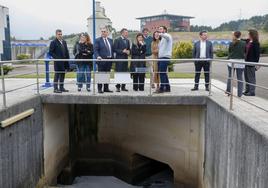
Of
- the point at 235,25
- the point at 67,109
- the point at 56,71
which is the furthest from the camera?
the point at 235,25

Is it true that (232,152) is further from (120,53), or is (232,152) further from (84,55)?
(84,55)

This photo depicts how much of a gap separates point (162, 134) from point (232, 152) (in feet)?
13.6

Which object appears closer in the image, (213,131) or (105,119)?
(213,131)

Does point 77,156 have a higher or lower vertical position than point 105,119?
lower

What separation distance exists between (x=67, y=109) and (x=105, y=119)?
1.21m

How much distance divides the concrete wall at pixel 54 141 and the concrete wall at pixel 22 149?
397 millimetres

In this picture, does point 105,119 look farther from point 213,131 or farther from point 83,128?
point 213,131

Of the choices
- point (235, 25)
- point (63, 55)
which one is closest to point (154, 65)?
point (63, 55)

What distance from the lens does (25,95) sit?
7.54m

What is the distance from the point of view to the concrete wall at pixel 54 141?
8195mm

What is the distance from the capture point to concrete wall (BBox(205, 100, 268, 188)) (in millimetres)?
3969

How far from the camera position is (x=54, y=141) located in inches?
347

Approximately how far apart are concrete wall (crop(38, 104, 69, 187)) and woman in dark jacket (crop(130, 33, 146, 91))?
228 cm

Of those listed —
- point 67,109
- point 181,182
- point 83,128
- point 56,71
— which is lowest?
point 181,182
